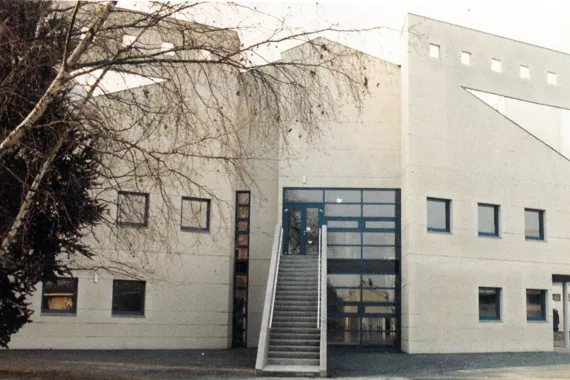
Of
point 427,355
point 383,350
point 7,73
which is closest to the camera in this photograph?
point 7,73

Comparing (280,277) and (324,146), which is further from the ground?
(324,146)

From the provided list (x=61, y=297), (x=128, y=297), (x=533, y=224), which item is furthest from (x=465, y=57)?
(x=61, y=297)

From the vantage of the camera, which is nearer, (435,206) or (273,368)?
(273,368)

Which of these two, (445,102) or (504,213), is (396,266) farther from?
(445,102)

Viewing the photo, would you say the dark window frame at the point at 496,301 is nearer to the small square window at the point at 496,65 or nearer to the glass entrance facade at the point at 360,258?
the glass entrance facade at the point at 360,258

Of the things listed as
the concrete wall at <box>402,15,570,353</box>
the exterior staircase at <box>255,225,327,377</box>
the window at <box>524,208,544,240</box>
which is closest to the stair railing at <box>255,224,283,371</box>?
the exterior staircase at <box>255,225,327,377</box>

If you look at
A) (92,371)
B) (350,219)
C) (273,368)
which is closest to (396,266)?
(350,219)

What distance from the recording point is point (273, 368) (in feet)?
51.5

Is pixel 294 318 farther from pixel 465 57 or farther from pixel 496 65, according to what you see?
pixel 496 65

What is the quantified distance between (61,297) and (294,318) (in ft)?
24.6

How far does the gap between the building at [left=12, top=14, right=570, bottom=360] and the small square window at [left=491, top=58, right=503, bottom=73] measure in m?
0.08

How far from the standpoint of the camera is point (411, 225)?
21844mm

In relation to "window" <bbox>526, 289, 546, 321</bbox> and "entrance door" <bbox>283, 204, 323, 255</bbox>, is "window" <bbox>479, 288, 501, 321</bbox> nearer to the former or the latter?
"window" <bbox>526, 289, 546, 321</bbox>

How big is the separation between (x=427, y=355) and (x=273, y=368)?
679cm
